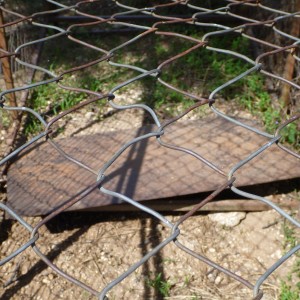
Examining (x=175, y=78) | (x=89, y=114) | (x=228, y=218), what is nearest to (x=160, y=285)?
(x=228, y=218)

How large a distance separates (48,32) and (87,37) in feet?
1.06

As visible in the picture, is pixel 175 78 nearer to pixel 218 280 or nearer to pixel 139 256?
pixel 139 256

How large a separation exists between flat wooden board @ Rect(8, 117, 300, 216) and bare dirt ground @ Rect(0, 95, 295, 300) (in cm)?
17

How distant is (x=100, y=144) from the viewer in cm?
231

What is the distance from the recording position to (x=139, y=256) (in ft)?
6.28

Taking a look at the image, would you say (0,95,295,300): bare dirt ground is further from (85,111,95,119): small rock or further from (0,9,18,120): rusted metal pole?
(85,111,95,119): small rock

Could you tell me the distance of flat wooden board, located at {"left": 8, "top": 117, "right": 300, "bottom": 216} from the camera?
6.51 ft

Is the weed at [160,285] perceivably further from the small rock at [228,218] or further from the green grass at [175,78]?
the green grass at [175,78]

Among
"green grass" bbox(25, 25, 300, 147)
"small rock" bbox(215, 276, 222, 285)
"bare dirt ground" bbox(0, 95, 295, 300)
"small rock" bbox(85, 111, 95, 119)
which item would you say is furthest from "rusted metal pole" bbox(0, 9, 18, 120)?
"small rock" bbox(215, 276, 222, 285)

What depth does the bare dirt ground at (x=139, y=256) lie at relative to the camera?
1.78m

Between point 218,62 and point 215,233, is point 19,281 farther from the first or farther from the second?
point 218,62

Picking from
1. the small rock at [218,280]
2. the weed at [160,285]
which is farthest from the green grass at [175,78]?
the weed at [160,285]

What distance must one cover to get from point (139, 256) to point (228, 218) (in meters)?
0.47

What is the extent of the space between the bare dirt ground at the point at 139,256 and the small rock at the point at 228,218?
0.05 feet
